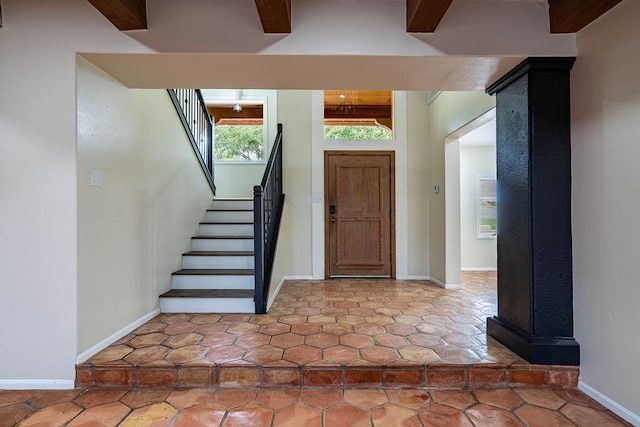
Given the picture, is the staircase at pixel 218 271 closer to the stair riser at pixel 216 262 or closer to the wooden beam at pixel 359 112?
the stair riser at pixel 216 262

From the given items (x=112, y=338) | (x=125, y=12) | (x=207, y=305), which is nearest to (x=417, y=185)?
(x=207, y=305)

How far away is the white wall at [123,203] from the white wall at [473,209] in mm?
4365

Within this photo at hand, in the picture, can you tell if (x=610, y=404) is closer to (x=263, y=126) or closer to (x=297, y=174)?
(x=297, y=174)

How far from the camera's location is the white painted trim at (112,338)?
1.86 m

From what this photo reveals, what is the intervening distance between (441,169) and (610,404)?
8.87 feet

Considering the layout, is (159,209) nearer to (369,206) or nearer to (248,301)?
(248,301)

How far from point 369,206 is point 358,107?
152 centimetres

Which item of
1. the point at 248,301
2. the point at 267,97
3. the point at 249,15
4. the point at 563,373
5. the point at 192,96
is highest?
the point at 267,97

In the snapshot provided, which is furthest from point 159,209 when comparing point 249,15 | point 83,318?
point 249,15

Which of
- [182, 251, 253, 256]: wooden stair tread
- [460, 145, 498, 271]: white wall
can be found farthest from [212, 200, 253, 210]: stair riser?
[460, 145, 498, 271]: white wall

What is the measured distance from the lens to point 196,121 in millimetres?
4051

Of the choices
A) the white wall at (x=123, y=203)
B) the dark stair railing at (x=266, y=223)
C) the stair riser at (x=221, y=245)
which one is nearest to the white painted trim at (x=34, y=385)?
the white wall at (x=123, y=203)

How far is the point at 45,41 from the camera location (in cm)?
182

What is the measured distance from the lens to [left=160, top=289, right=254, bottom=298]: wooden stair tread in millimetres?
2730
